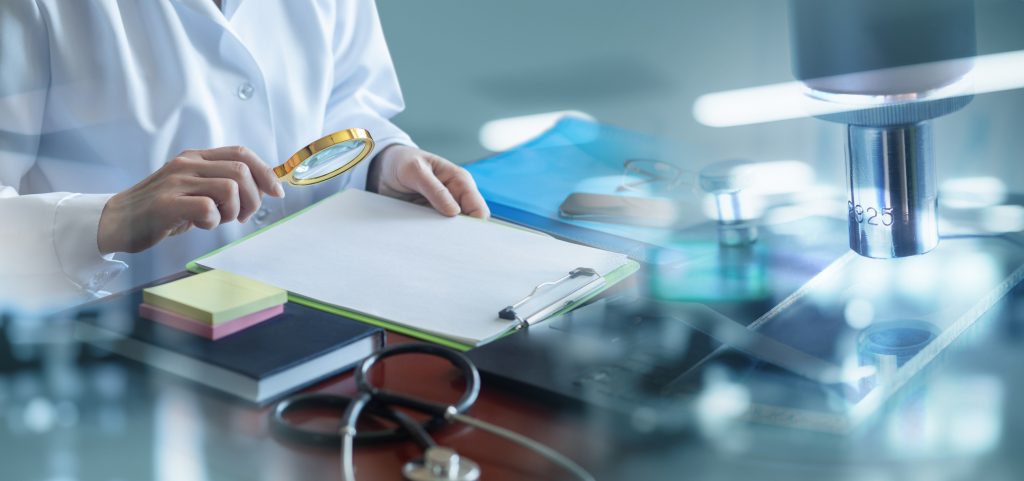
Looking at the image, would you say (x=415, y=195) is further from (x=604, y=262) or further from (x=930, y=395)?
(x=930, y=395)

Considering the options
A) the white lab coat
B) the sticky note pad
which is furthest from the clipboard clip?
the white lab coat

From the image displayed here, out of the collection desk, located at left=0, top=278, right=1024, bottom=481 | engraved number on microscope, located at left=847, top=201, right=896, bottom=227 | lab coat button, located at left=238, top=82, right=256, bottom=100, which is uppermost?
lab coat button, located at left=238, top=82, right=256, bottom=100

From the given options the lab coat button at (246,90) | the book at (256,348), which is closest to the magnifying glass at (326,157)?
the book at (256,348)

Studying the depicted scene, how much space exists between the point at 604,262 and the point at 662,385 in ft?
0.76

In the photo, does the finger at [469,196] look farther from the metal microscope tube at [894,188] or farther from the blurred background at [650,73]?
the metal microscope tube at [894,188]

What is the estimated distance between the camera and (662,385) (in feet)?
1.80

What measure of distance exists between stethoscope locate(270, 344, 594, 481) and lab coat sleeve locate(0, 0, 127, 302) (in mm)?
360

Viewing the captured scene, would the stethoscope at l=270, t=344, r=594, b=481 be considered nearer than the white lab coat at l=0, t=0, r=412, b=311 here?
Yes

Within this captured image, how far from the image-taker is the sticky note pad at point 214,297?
0.61 meters

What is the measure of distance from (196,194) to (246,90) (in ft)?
0.90

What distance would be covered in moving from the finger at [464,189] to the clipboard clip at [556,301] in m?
0.17

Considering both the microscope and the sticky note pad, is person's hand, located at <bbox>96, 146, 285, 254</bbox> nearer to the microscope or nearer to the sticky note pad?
the sticky note pad

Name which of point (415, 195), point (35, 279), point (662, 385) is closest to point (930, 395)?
point (662, 385)

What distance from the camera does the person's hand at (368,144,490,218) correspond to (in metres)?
0.88
